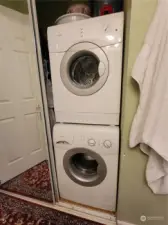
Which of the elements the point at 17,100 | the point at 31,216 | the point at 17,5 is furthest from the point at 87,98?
the point at 17,5

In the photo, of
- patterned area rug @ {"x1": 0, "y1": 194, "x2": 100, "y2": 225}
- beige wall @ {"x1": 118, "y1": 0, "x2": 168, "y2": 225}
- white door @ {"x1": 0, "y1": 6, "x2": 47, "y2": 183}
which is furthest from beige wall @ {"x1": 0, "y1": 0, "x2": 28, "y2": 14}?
patterned area rug @ {"x1": 0, "y1": 194, "x2": 100, "y2": 225}

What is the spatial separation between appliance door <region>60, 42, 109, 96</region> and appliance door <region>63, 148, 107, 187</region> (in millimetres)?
478

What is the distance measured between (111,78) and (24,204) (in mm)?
1371

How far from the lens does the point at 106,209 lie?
123 centimetres

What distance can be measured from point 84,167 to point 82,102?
24.3 inches

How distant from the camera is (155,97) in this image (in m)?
0.74

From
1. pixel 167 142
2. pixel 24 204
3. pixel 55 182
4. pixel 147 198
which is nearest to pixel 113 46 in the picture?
pixel 167 142

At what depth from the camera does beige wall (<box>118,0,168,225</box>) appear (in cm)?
76

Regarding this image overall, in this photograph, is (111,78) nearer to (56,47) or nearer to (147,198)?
(56,47)

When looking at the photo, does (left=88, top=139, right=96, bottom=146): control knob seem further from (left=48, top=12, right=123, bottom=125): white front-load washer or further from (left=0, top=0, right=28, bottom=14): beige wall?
(left=0, top=0, right=28, bottom=14): beige wall

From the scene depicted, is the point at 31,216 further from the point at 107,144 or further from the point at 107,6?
the point at 107,6

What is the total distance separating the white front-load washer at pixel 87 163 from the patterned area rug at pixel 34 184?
25 cm

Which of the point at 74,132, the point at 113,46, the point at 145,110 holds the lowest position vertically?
the point at 74,132

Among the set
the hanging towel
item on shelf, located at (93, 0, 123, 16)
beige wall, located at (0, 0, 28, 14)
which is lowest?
the hanging towel
